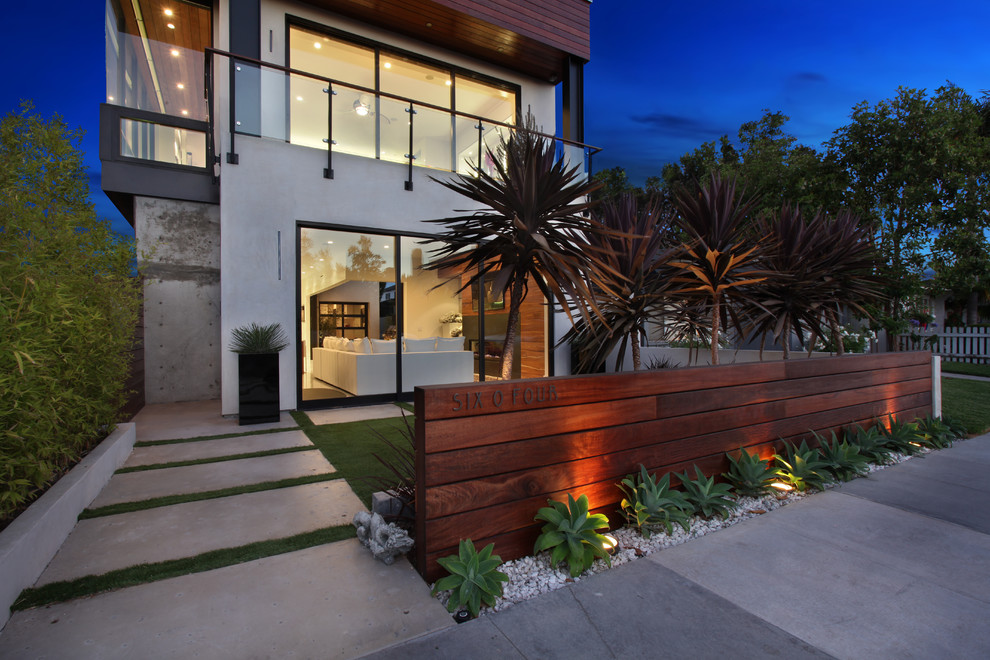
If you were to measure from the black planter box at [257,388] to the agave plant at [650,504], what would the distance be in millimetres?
4013

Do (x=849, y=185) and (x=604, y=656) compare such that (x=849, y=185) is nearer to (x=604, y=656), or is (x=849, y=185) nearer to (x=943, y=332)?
(x=943, y=332)

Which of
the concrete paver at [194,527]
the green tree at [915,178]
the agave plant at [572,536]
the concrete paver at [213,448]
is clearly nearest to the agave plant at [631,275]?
the agave plant at [572,536]

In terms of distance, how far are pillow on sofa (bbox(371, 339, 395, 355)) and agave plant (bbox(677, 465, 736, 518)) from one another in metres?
4.29

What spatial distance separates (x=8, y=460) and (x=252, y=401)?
314 centimetres

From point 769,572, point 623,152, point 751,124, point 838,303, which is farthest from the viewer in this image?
point 623,152

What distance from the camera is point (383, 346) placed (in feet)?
19.9

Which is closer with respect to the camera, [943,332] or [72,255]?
[72,255]

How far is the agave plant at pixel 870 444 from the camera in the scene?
12.0 ft

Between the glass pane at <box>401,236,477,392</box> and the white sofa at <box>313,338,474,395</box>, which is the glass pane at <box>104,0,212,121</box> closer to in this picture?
the glass pane at <box>401,236,477,392</box>

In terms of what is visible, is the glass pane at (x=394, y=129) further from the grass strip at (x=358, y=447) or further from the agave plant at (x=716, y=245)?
the agave plant at (x=716, y=245)

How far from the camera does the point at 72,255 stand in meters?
2.77

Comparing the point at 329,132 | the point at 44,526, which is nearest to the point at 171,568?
the point at 44,526

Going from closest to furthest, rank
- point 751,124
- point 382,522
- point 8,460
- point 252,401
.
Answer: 1. point 8,460
2. point 382,522
3. point 252,401
4. point 751,124

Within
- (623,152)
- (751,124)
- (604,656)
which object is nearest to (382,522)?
(604,656)
